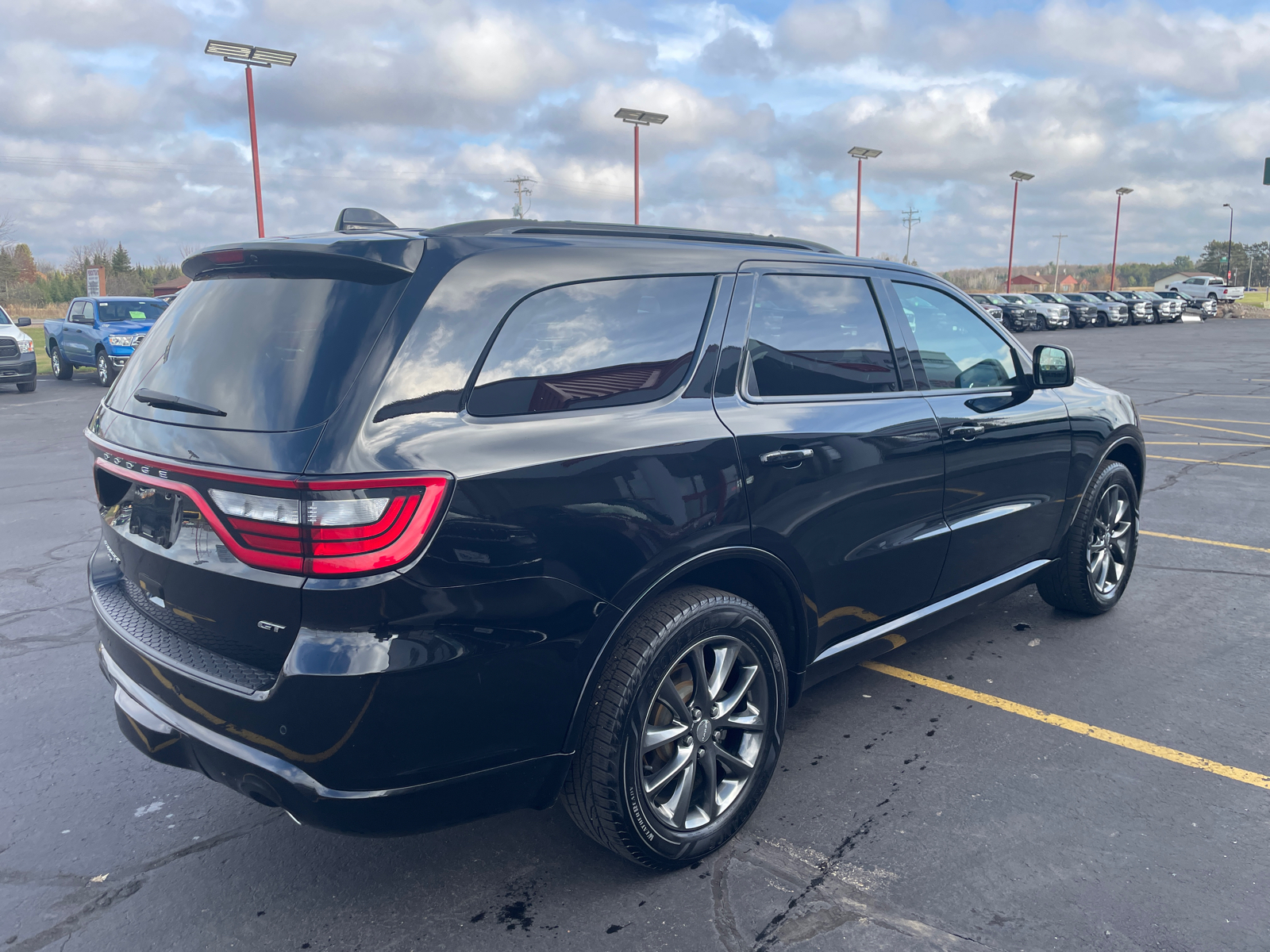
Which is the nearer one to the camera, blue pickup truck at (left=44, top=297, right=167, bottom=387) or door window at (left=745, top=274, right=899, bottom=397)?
door window at (left=745, top=274, right=899, bottom=397)

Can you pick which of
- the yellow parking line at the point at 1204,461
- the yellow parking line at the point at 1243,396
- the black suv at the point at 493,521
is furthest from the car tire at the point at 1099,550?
the yellow parking line at the point at 1243,396

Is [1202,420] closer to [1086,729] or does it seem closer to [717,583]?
[1086,729]

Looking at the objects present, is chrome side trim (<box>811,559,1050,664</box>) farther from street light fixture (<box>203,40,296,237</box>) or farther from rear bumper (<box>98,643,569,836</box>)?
street light fixture (<box>203,40,296,237</box>)

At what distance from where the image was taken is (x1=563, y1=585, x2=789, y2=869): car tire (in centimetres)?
250

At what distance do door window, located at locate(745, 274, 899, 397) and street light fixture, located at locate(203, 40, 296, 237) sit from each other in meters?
25.1

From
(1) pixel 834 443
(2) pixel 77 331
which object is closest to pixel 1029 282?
(2) pixel 77 331

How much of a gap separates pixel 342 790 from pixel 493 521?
0.72m

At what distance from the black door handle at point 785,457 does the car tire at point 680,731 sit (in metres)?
0.44

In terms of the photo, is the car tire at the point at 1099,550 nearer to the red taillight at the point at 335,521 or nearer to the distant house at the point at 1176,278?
the red taillight at the point at 335,521

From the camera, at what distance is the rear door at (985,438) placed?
373 centimetres

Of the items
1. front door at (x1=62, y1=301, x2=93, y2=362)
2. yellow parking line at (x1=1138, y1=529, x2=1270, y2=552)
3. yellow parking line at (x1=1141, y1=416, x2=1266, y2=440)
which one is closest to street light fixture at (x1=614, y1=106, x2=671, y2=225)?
front door at (x1=62, y1=301, x2=93, y2=362)

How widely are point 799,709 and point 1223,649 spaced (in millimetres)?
2186

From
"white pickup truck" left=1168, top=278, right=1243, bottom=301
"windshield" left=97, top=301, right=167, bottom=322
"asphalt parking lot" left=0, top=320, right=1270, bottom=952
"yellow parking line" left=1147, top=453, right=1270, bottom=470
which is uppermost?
"white pickup truck" left=1168, top=278, right=1243, bottom=301

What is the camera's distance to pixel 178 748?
2.47 m
